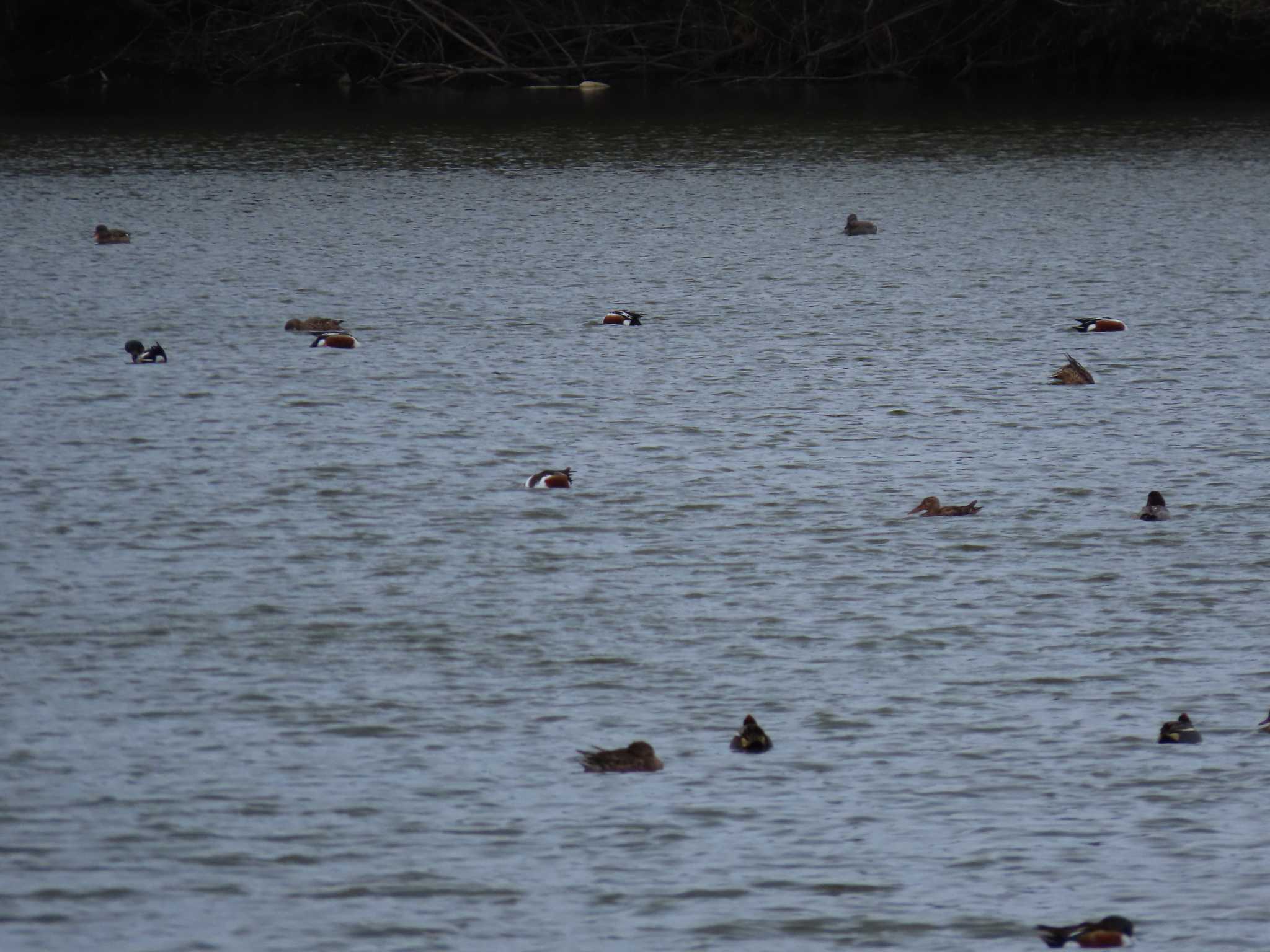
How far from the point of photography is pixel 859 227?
31641mm

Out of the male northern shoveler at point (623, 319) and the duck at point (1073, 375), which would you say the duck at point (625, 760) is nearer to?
the duck at point (1073, 375)

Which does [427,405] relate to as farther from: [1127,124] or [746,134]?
[1127,124]

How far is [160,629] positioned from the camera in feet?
42.2

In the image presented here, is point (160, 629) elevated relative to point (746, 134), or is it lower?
lower

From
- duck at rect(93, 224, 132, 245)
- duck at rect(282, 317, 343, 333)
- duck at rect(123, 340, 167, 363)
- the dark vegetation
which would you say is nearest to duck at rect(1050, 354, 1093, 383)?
duck at rect(282, 317, 343, 333)

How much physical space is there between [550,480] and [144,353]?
6.75 m

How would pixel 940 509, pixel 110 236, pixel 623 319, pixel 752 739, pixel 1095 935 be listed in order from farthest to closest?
1. pixel 110 236
2. pixel 623 319
3. pixel 940 509
4. pixel 752 739
5. pixel 1095 935

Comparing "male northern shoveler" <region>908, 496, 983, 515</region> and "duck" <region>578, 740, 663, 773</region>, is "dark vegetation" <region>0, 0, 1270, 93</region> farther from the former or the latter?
"duck" <region>578, 740, 663, 773</region>

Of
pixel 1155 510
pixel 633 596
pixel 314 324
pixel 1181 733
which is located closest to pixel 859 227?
pixel 314 324

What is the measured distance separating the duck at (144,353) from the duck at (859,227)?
1342 centimetres

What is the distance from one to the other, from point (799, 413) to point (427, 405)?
3576mm

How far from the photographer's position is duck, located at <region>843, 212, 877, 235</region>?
3162 centimetres

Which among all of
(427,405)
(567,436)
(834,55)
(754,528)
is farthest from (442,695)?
(834,55)

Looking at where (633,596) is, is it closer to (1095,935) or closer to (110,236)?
(1095,935)
